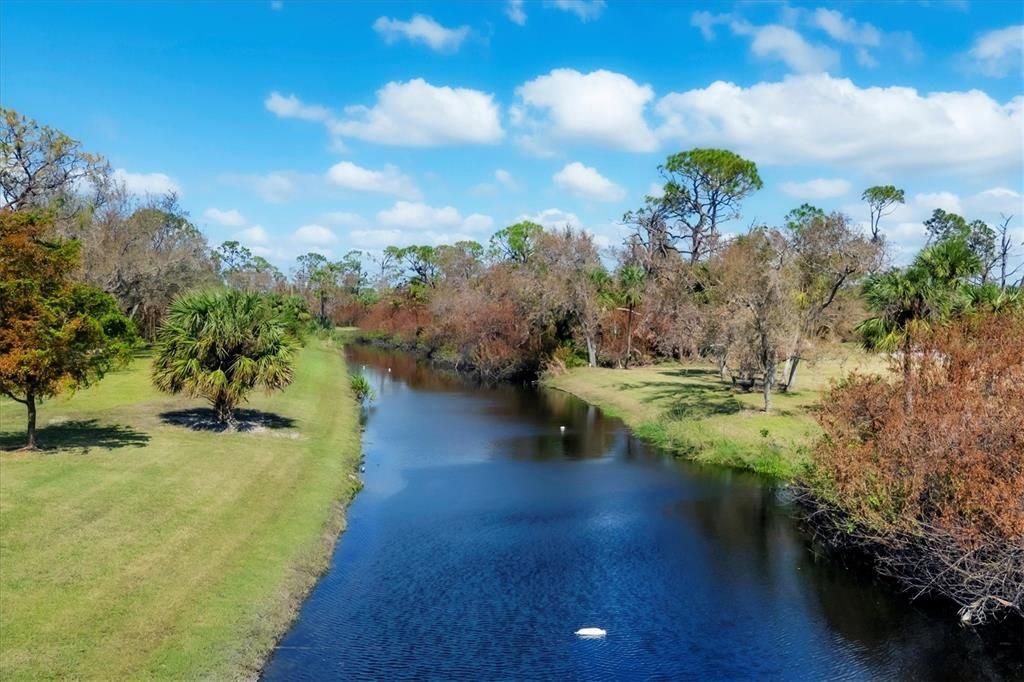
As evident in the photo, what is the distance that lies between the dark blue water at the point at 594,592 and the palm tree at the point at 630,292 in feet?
113

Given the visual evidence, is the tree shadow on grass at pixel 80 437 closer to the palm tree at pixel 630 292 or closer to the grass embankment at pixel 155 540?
the grass embankment at pixel 155 540

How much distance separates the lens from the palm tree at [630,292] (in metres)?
68.6

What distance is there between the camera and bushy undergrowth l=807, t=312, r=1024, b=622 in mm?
17516

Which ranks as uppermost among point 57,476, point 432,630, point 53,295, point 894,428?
point 53,295

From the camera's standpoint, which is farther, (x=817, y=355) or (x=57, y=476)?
(x=817, y=355)

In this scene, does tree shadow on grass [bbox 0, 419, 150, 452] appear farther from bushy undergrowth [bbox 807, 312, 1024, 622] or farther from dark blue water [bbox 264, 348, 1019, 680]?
bushy undergrowth [bbox 807, 312, 1024, 622]

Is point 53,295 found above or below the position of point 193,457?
above

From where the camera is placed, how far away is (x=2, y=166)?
5259cm

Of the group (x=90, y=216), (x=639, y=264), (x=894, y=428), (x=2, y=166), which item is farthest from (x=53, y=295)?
(x=639, y=264)

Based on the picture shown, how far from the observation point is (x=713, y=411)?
143 feet

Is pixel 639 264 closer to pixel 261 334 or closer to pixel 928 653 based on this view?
pixel 261 334

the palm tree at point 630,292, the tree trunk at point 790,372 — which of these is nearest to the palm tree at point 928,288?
the tree trunk at point 790,372

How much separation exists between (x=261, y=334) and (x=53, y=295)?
8.61 m

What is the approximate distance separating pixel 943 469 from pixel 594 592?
918 centimetres
